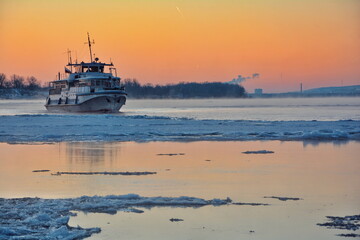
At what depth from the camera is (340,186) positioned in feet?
42.4

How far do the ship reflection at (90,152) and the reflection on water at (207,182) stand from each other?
3 centimetres

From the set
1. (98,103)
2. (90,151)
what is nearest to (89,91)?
(98,103)

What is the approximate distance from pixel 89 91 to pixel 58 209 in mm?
62141

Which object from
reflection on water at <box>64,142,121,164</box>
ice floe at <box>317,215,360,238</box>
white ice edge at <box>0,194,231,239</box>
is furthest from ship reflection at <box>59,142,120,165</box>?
ice floe at <box>317,215,360,238</box>

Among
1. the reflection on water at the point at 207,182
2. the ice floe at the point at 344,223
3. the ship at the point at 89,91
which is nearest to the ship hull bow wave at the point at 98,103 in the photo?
the ship at the point at 89,91

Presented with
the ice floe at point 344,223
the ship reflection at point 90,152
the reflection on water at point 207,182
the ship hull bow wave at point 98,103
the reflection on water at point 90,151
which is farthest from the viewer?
the ship hull bow wave at point 98,103

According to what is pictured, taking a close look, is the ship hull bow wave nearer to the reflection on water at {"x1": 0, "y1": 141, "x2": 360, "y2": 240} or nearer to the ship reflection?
the ship reflection

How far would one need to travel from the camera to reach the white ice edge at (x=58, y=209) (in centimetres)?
879

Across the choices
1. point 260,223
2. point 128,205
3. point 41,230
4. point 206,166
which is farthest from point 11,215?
point 206,166

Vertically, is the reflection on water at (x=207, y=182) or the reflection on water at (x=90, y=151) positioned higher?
the reflection on water at (x=90, y=151)

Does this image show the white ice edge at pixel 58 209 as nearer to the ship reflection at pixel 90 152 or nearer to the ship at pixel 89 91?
the ship reflection at pixel 90 152

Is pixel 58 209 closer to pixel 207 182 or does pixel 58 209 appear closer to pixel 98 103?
pixel 207 182

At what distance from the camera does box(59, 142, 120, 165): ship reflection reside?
58.6 ft

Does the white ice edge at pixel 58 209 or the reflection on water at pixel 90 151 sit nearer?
the white ice edge at pixel 58 209
